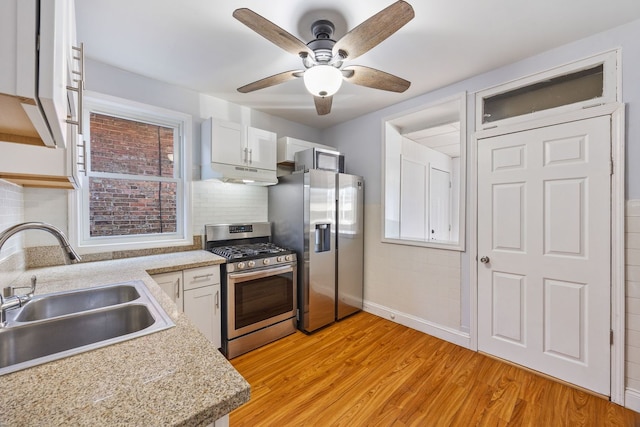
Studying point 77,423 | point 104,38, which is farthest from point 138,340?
point 104,38

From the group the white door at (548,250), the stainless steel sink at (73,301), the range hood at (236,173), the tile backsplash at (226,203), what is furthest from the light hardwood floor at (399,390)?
the range hood at (236,173)

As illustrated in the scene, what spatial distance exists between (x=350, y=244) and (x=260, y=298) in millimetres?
1243

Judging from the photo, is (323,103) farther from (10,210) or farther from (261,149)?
(10,210)

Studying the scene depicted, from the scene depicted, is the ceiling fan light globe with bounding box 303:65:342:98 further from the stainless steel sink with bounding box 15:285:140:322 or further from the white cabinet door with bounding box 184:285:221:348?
the white cabinet door with bounding box 184:285:221:348

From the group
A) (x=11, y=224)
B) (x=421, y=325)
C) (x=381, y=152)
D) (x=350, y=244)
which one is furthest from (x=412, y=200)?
(x=11, y=224)

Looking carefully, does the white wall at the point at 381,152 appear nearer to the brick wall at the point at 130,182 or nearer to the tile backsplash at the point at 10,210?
the brick wall at the point at 130,182

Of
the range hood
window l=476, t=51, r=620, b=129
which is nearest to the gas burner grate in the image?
the range hood

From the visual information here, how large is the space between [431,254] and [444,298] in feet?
1.48

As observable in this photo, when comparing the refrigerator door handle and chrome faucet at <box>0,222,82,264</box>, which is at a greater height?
chrome faucet at <box>0,222,82,264</box>

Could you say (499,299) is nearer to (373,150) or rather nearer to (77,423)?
(373,150)

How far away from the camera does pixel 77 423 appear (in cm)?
57

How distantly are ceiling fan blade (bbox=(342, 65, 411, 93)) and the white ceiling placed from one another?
0.99 feet

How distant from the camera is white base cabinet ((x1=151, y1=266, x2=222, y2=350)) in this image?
2.13 m

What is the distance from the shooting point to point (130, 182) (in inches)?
99.4
